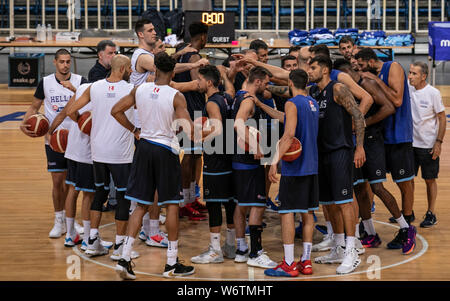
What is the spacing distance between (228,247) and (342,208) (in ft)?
3.61

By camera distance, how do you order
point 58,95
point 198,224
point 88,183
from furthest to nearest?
point 198,224
point 58,95
point 88,183

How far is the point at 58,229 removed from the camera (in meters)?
7.17

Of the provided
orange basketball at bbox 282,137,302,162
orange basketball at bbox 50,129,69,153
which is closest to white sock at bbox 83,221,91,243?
orange basketball at bbox 50,129,69,153

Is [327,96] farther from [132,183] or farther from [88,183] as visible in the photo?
[88,183]

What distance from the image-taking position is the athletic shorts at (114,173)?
644 centimetres

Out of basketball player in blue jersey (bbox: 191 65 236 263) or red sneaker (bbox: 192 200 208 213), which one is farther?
red sneaker (bbox: 192 200 208 213)

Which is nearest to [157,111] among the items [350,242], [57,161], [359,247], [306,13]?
[57,161]

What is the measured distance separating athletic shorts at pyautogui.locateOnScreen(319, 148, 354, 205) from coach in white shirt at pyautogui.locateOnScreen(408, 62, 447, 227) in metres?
1.74

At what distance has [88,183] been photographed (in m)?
6.68

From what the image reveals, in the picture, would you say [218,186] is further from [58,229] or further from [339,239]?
[58,229]

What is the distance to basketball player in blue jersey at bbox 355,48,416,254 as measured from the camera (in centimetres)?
676

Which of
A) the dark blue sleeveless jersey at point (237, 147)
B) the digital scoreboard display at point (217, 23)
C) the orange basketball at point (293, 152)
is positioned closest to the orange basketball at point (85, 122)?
the dark blue sleeveless jersey at point (237, 147)

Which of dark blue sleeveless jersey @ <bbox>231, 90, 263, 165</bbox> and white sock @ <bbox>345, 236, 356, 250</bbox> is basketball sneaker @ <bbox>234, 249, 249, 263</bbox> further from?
white sock @ <bbox>345, 236, 356, 250</bbox>
